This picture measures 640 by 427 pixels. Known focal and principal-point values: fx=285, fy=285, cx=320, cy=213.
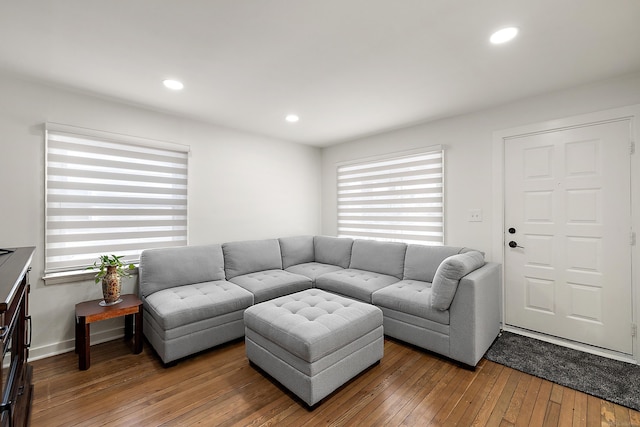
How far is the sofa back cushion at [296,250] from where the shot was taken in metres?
4.02

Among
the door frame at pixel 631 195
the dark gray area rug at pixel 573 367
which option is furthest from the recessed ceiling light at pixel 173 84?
the dark gray area rug at pixel 573 367

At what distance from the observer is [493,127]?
120 inches

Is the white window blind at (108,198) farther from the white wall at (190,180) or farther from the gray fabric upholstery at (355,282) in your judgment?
the gray fabric upholstery at (355,282)

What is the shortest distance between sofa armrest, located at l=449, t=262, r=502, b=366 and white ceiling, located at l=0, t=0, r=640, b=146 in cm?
172

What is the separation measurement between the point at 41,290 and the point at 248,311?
6.06 ft

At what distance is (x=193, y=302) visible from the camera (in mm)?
2496

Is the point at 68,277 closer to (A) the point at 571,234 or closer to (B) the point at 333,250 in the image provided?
(B) the point at 333,250

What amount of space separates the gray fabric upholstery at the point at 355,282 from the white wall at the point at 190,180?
128cm

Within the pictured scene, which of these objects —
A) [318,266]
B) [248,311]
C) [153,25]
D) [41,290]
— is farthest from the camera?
[318,266]

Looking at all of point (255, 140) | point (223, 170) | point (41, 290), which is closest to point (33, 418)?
point (41, 290)

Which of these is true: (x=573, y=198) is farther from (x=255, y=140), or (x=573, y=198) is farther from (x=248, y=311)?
(x=255, y=140)

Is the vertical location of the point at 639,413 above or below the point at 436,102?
below

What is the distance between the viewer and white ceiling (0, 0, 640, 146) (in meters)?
1.58

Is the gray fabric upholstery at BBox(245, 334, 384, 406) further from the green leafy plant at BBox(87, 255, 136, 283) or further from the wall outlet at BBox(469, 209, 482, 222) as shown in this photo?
the wall outlet at BBox(469, 209, 482, 222)
